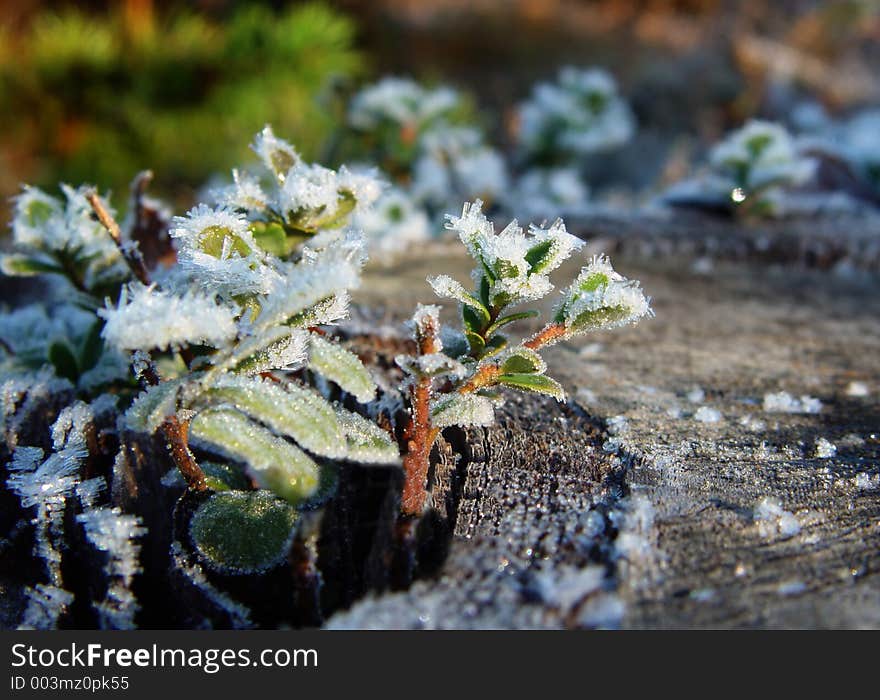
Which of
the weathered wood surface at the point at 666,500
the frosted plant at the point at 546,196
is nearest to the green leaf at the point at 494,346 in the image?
the weathered wood surface at the point at 666,500

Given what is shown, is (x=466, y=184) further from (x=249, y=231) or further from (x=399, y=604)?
(x=399, y=604)

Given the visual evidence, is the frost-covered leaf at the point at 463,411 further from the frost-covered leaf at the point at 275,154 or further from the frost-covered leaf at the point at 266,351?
the frost-covered leaf at the point at 275,154

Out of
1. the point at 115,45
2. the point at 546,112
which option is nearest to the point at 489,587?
the point at 546,112

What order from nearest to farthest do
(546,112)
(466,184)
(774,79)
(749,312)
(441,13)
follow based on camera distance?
(749,312), (466,184), (546,112), (774,79), (441,13)

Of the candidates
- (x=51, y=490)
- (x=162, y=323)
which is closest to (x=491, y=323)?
(x=162, y=323)

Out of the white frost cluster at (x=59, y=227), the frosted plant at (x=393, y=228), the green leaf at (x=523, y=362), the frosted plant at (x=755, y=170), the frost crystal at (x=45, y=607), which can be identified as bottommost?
the frost crystal at (x=45, y=607)
